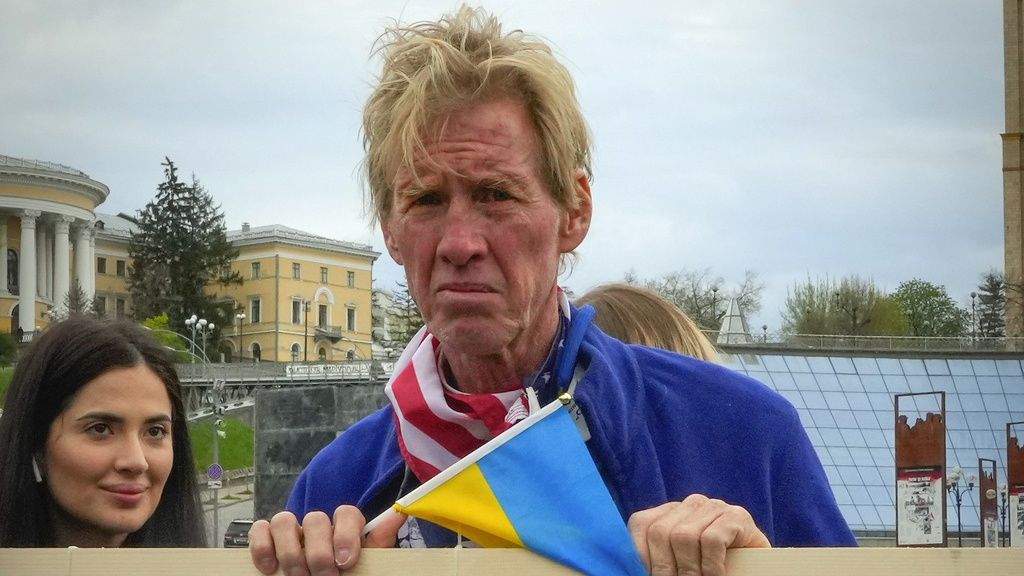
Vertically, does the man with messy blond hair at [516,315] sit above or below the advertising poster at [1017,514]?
above

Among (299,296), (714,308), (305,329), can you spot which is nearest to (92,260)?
(299,296)

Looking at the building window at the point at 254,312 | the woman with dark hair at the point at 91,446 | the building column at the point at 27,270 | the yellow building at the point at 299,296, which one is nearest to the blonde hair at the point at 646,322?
the woman with dark hair at the point at 91,446

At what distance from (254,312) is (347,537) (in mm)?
82241

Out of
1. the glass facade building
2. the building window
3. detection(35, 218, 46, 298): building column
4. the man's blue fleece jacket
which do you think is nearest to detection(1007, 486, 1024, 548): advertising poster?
the man's blue fleece jacket

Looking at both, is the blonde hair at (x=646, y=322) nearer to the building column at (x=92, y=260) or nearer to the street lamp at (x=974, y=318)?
the street lamp at (x=974, y=318)

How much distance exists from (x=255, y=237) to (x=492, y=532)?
86356mm

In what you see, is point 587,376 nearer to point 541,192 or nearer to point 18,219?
point 541,192

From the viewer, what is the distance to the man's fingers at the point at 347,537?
4.96 feet

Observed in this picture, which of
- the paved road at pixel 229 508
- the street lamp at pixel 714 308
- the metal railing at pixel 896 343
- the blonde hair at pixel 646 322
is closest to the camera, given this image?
the blonde hair at pixel 646 322

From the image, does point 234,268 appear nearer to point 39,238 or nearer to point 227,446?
point 39,238

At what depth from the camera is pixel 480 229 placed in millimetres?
1767

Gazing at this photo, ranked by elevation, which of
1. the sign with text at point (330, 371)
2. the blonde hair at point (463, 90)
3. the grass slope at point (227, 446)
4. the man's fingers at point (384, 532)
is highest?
the sign with text at point (330, 371)

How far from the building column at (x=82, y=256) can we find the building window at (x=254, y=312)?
28.8 feet

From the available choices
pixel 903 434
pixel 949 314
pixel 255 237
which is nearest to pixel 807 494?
pixel 903 434
